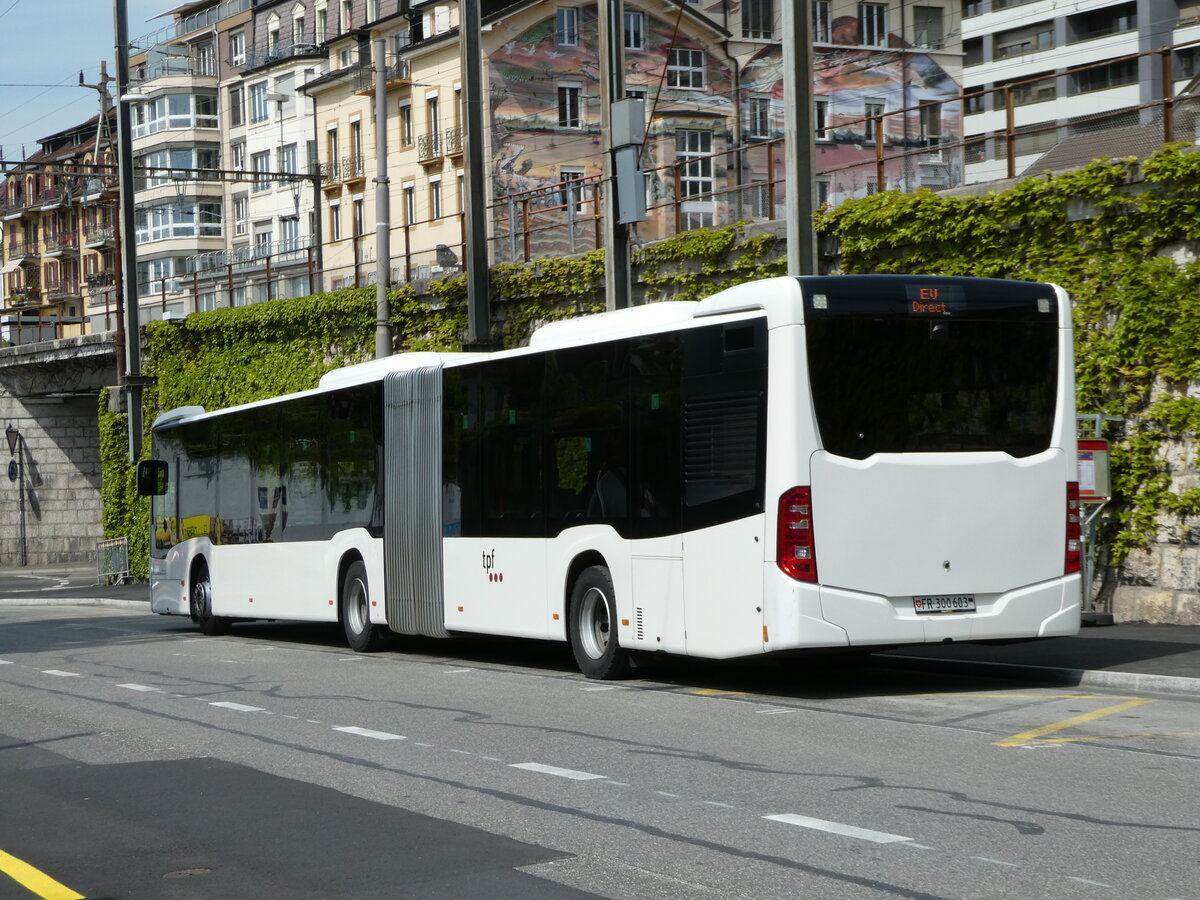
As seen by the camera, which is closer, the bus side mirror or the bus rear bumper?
the bus rear bumper

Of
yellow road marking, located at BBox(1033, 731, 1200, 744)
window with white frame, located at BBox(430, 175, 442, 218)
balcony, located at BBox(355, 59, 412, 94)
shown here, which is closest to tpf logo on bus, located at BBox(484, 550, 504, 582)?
yellow road marking, located at BBox(1033, 731, 1200, 744)

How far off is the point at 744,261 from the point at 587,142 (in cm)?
4373

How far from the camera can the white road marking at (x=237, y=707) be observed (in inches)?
518

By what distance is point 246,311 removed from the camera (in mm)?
39375

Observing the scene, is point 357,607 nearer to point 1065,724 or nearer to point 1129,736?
point 1065,724

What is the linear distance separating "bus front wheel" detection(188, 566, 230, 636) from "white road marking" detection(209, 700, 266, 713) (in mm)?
10093

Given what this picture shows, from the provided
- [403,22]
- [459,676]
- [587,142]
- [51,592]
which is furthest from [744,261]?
[403,22]

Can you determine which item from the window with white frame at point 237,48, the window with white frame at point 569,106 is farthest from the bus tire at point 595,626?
the window with white frame at point 237,48

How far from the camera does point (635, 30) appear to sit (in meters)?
65.2

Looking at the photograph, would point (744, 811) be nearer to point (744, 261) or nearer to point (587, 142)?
point (744, 261)

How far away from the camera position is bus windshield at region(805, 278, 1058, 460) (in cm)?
1243

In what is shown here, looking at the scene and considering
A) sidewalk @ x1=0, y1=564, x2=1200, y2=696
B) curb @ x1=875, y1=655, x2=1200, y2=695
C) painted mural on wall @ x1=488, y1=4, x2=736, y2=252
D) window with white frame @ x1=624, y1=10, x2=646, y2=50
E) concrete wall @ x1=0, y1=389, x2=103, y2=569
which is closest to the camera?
curb @ x1=875, y1=655, x2=1200, y2=695

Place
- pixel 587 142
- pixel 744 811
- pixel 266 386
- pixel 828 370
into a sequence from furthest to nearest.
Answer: pixel 587 142, pixel 266 386, pixel 828 370, pixel 744 811

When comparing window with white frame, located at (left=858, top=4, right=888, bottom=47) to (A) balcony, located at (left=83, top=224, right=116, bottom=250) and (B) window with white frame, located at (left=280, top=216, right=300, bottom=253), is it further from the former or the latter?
(A) balcony, located at (left=83, top=224, right=116, bottom=250)
